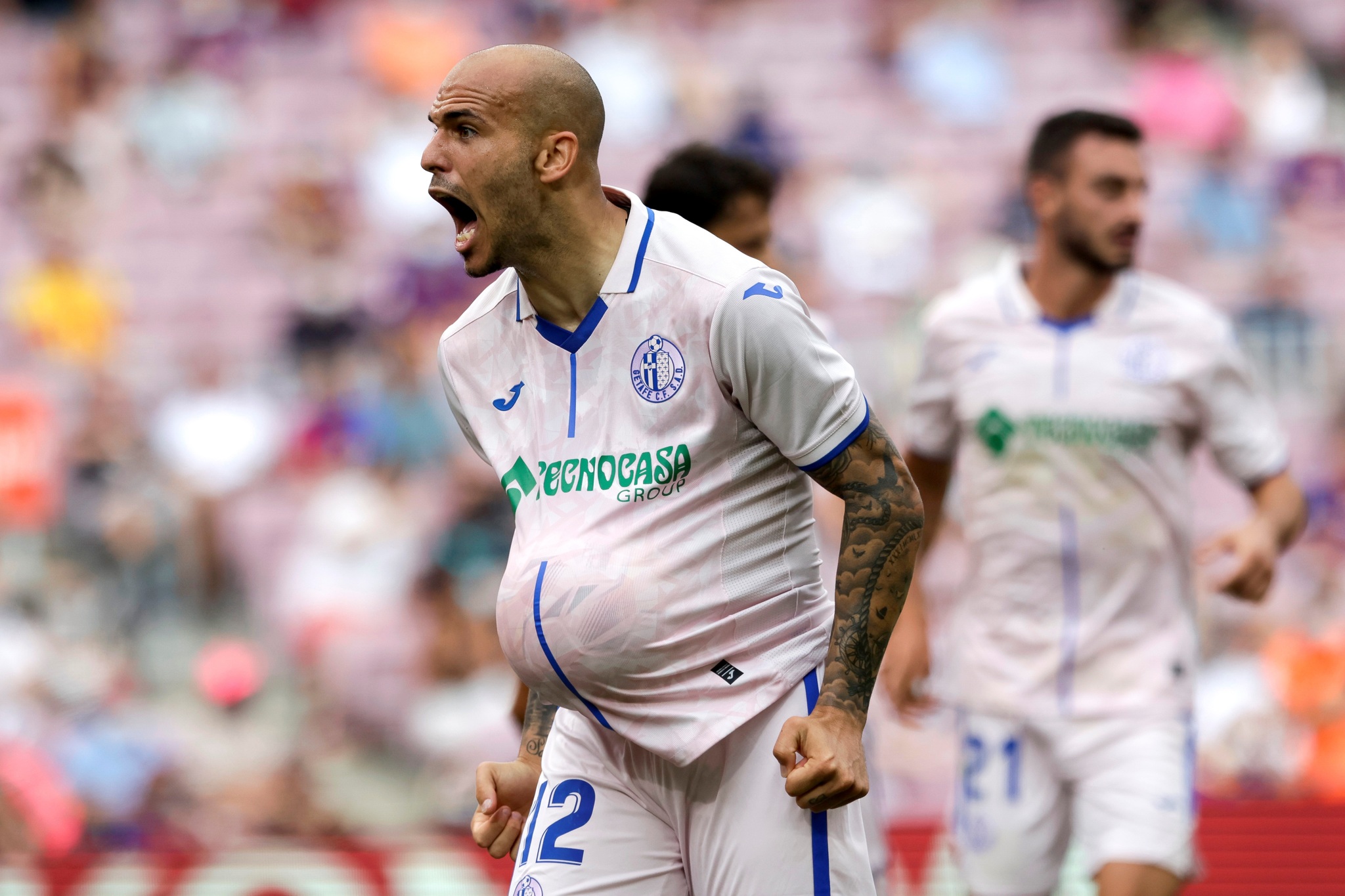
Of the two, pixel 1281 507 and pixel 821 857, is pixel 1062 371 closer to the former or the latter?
pixel 1281 507

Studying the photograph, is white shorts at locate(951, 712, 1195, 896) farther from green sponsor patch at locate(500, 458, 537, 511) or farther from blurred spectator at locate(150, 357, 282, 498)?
blurred spectator at locate(150, 357, 282, 498)

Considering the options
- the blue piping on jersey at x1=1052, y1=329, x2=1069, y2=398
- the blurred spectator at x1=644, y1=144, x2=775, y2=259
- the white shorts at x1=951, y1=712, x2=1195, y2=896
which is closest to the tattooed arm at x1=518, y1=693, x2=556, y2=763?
the blurred spectator at x1=644, y1=144, x2=775, y2=259

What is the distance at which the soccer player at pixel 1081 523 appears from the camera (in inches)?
190

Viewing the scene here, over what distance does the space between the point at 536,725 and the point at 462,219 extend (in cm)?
108

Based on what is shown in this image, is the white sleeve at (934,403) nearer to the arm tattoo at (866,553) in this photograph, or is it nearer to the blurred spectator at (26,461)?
the arm tattoo at (866,553)

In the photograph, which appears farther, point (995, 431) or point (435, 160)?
point (995, 431)

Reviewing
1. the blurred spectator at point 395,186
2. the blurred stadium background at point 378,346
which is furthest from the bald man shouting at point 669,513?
the blurred spectator at point 395,186

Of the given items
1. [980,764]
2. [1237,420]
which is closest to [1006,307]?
[1237,420]

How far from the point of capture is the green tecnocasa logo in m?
4.97

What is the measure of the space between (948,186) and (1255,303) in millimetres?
2384

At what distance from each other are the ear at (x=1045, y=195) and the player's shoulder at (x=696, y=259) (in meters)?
2.46

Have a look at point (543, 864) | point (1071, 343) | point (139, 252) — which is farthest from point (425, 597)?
point (543, 864)

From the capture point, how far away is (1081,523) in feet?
16.0

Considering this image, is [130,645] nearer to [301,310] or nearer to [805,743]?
[301,310]
